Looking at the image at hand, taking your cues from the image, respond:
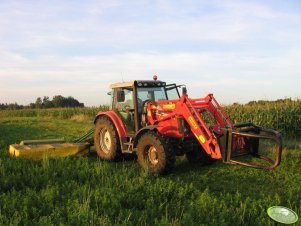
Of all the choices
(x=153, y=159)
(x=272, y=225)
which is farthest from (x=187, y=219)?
(x=153, y=159)

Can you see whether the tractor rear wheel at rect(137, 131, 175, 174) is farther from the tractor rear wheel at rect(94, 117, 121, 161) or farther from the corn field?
the corn field

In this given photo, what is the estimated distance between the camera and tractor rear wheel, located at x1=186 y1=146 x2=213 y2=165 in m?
8.56

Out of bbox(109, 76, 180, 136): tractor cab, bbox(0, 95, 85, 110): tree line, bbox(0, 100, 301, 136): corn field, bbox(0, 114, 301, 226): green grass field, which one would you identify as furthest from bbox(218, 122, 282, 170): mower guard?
bbox(0, 95, 85, 110): tree line

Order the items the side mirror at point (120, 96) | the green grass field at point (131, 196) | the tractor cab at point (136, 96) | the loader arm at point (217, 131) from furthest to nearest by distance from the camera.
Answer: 1. the side mirror at point (120, 96)
2. the tractor cab at point (136, 96)
3. the loader arm at point (217, 131)
4. the green grass field at point (131, 196)

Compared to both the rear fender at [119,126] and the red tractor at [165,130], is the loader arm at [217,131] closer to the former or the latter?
the red tractor at [165,130]

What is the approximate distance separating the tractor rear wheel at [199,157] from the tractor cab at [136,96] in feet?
4.94

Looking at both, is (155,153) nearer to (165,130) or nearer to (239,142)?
(165,130)

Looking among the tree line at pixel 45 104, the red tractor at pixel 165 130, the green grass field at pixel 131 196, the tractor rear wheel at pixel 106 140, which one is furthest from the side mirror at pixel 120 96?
the tree line at pixel 45 104

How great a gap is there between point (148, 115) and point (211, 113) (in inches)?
58.6

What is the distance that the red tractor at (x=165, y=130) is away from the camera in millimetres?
6680

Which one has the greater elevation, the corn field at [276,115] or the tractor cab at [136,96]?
the tractor cab at [136,96]

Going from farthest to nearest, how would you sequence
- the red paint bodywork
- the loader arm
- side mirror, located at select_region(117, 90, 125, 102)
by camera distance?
side mirror, located at select_region(117, 90, 125, 102), the red paint bodywork, the loader arm

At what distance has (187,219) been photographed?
4.58 metres

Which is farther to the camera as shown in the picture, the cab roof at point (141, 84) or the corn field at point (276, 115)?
the corn field at point (276, 115)
